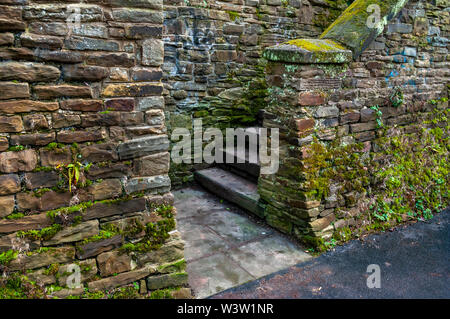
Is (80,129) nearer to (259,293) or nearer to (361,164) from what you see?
(259,293)

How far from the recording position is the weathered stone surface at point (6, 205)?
2.08m

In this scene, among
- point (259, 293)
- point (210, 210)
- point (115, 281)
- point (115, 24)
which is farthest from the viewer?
point (210, 210)

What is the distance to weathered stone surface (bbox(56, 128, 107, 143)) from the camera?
218 cm

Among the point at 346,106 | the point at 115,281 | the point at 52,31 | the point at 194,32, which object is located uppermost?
the point at 194,32

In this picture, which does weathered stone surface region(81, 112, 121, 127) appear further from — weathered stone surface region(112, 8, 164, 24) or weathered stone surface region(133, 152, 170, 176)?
weathered stone surface region(112, 8, 164, 24)

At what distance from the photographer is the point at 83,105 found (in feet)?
7.25

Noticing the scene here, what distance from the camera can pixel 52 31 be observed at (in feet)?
6.74

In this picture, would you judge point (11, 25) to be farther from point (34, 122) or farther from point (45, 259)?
point (45, 259)

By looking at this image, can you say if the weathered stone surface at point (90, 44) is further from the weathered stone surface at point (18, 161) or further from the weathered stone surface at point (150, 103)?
the weathered stone surface at point (18, 161)

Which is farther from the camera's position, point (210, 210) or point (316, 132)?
point (210, 210)

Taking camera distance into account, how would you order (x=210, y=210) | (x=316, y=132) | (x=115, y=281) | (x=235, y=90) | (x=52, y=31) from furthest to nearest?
(x=235, y=90) → (x=210, y=210) → (x=316, y=132) → (x=115, y=281) → (x=52, y=31)

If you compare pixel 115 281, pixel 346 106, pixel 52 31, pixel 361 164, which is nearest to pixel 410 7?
pixel 346 106

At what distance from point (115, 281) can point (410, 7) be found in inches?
159

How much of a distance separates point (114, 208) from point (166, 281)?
2.21 feet
